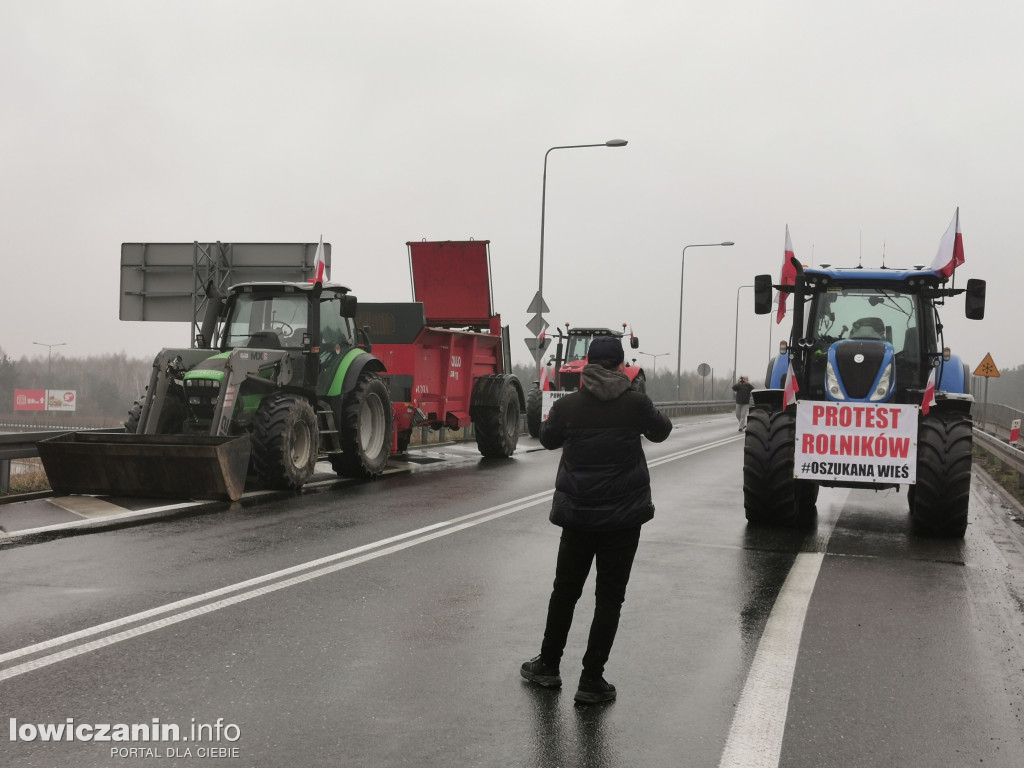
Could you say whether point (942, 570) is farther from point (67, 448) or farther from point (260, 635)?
point (67, 448)

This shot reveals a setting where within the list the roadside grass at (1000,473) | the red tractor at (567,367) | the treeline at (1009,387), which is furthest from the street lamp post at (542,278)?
the treeline at (1009,387)

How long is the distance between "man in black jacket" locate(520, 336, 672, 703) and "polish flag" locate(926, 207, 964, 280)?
6.95m

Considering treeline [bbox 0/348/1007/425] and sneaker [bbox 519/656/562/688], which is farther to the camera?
treeline [bbox 0/348/1007/425]

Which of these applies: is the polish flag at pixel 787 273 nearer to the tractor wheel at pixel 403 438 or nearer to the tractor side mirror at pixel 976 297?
the tractor side mirror at pixel 976 297

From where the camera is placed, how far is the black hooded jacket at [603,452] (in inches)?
200

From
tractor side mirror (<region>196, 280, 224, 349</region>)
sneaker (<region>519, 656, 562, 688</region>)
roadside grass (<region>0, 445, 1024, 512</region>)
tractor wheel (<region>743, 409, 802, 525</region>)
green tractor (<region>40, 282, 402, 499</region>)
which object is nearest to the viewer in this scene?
sneaker (<region>519, 656, 562, 688</region>)

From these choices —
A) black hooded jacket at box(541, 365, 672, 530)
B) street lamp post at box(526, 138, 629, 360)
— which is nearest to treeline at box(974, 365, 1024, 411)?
street lamp post at box(526, 138, 629, 360)

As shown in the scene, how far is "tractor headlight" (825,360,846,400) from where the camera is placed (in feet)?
35.1

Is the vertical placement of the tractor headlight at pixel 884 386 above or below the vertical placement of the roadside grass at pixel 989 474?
above

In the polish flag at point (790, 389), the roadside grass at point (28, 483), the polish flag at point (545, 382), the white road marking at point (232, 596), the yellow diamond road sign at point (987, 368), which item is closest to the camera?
the white road marking at point (232, 596)

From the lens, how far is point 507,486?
14.1 meters

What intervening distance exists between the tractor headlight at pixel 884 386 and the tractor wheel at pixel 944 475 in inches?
20.1

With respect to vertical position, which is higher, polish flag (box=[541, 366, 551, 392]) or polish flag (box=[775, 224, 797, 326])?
polish flag (box=[775, 224, 797, 326])

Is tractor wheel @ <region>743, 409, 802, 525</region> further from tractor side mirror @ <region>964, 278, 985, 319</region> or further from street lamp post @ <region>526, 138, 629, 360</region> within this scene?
street lamp post @ <region>526, 138, 629, 360</region>
